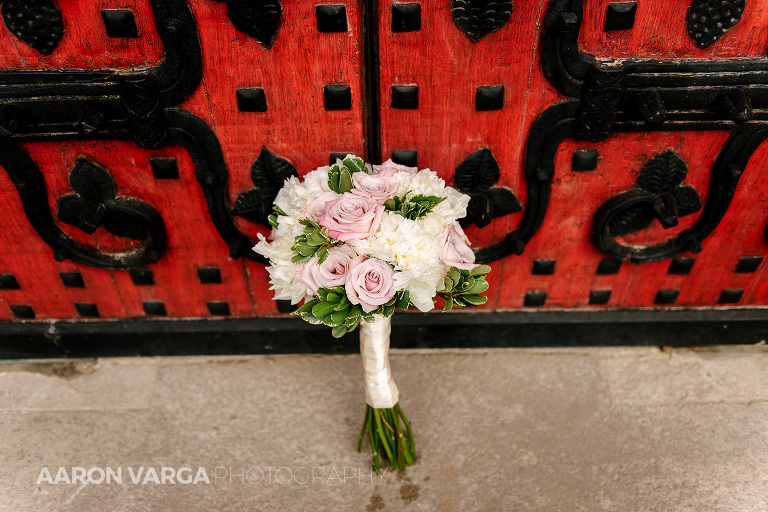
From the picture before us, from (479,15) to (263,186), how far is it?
83cm

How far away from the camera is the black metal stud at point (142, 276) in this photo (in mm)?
1948

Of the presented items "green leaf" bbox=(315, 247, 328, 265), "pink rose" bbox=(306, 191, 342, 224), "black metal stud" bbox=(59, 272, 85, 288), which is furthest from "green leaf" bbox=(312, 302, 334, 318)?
"black metal stud" bbox=(59, 272, 85, 288)

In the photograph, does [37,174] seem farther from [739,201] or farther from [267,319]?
[739,201]

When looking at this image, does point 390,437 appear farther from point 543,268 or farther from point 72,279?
point 72,279

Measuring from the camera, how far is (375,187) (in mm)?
1321

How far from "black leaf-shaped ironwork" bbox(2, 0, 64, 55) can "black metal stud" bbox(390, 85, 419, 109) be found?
3.07ft

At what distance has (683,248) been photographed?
187 cm

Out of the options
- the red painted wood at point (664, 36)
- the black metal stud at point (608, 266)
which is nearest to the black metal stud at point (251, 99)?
the red painted wood at point (664, 36)

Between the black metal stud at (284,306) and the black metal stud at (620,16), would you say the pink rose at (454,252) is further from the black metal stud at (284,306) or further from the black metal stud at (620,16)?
the black metal stud at (284,306)

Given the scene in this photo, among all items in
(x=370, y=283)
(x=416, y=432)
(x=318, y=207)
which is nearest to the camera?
(x=370, y=283)

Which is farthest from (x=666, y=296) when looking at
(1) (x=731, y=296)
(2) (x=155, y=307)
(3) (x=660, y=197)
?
(2) (x=155, y=307)

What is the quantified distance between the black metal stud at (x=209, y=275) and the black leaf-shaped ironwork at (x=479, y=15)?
3.90 feet

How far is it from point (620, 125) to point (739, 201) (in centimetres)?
58

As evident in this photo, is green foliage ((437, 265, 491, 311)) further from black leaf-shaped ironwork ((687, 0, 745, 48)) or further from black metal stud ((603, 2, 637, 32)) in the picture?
black leaf-shaped ironwork ((687, 0, 745, 48))
